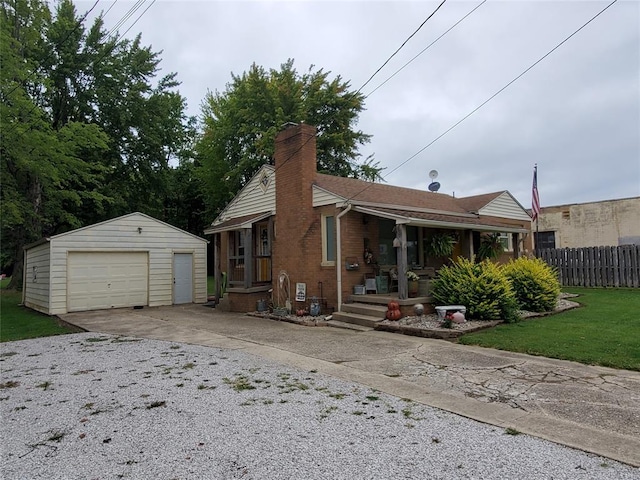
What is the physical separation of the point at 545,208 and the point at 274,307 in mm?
20119

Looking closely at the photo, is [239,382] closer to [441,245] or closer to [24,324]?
[441,245]

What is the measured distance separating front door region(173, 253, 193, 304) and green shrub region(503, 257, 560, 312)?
36.8 feet

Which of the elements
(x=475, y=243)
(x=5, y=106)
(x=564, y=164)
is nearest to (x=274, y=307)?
(x=475, y=243)

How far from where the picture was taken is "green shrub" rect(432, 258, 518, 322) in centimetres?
949

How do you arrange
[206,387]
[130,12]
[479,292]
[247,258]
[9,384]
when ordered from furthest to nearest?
[247,258] → [479,292] → [130,12] → [9,384] → [206,387]

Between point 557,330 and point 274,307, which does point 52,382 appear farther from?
point 557,330

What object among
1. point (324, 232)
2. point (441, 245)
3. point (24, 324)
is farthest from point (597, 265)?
point (24, 324)

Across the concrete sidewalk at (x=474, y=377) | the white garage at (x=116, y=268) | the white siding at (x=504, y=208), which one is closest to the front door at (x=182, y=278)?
the white garage at (x=116, y=268)

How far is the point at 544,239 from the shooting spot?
1005 inches

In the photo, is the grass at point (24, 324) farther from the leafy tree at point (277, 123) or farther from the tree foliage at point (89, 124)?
the leafy tree at point (277, 123)

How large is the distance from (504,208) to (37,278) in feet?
60.2

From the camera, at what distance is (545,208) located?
82.7 ft

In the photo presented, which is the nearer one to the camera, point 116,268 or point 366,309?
point 366,309

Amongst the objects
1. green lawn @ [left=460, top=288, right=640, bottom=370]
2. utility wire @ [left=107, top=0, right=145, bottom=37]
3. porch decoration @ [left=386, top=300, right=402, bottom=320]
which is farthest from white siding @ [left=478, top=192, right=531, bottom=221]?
utility wire @ [left=107, top=0, right=145, bottom=37]
